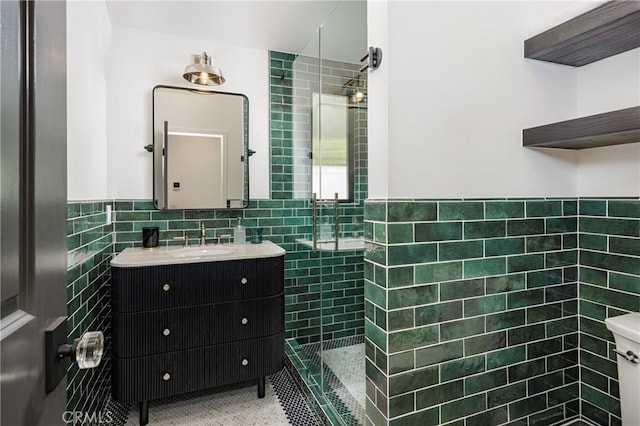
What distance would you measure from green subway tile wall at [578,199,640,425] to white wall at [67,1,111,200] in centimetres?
224

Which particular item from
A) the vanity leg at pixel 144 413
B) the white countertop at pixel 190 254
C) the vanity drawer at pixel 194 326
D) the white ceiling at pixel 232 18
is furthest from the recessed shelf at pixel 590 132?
the vanity leg at pixel 144 413

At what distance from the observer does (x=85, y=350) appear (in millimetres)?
576

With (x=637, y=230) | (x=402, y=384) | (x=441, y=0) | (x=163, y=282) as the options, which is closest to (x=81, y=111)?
(x=163, y=282)

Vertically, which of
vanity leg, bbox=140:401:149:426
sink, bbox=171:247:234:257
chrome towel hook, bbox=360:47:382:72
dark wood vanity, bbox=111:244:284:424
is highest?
chrome towel hook, bbox=360:47:382:72

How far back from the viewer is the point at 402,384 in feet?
3.86

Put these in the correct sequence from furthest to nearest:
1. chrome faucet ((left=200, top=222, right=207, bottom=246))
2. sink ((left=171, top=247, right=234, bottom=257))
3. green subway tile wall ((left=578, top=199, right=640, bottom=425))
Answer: chrome faucet ((left=200, top=222, right=207, bottom=246)) < sink ((left=171, top=247, right=234, bottom=257)) < green subway tile wall ((left=578, top=199, right=640, bottom=425))

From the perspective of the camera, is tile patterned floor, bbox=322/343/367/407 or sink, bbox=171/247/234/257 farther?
sink, bbox=171/247/234/257

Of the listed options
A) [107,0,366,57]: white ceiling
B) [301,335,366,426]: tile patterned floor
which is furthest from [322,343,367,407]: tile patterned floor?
[107,0,366,57]: white ceiling

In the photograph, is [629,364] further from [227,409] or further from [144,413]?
[144,413]

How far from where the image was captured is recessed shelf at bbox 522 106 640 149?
3.57 feet

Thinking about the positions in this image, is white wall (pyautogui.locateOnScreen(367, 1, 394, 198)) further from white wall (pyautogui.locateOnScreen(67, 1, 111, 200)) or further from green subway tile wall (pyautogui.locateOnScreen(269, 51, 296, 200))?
green subway tile wall (pyautogui.locateOnScreen(269, 51, 296, 200))

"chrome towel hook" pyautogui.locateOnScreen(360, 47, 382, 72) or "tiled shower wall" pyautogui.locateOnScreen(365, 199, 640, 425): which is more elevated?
"chrome towel hook" pyautogui.locateOnScreen(360, 47, 382, 72)

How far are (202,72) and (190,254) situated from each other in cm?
122

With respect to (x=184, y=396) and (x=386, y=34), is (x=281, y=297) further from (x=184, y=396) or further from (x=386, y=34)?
(x=386, y=34)
